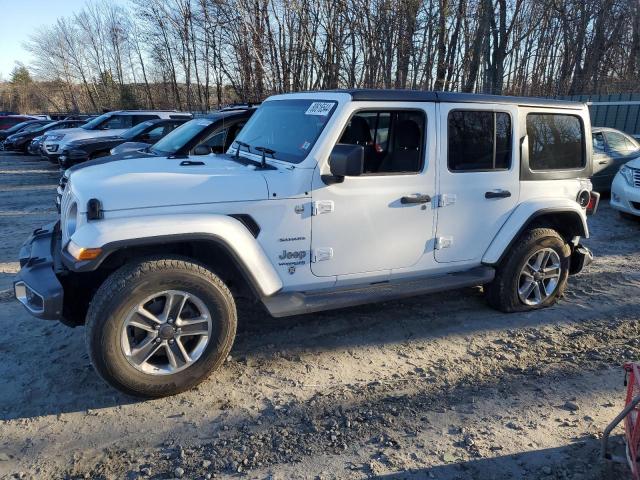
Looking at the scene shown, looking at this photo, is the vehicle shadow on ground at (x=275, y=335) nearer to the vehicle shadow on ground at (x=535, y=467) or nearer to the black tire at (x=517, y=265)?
the black tire at (x=517, y=265)

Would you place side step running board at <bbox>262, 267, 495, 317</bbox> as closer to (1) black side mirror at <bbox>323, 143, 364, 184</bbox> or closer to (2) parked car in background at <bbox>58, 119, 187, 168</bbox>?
(1) black side mirror at <bbox>323, 143, 364, 184</bbox>

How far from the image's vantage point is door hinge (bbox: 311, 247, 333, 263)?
11.7 feet

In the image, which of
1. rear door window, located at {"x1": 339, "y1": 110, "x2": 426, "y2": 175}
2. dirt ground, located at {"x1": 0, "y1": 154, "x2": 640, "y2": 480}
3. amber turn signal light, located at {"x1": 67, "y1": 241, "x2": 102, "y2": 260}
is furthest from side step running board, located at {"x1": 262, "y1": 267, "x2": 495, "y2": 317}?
amber turn signal light, located at {"x1": 67, "y1": 241, "x2": 102, "y2": 260}

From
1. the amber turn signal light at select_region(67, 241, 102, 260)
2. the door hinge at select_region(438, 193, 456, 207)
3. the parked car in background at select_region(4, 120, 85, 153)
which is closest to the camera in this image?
the amber turn signal light at select_region(67, 241, 102, 260)

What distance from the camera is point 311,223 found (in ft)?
11.4

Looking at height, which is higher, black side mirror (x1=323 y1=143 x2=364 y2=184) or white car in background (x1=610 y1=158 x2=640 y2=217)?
black side mirror (x1=323 y1=143 x2=364 y2=184)

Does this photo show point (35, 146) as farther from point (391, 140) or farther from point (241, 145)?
point (391, 140)

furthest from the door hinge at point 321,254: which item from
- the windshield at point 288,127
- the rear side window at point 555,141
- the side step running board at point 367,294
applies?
the rear side window at point 555,141

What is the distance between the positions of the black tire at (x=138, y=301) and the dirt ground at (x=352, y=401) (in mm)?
162

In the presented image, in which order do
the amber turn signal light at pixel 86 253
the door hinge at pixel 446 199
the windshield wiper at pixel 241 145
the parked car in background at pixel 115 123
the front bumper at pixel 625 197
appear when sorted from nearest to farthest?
the amber turn signal light at pixel 86 253, the door hinge at pixel 446 199, the windshield wiper at pixel 241 145, the front bumper at pixel 625 197, the parked car in background at pixel 115 123

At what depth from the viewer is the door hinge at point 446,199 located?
3961mm

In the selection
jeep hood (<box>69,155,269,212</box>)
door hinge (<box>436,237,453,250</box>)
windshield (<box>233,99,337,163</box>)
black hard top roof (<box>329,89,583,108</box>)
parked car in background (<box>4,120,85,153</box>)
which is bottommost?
parked car in background (<box>4,120,85,153</box>)

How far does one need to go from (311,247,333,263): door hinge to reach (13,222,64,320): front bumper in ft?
5.42

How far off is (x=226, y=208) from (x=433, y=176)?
1.70 meters
